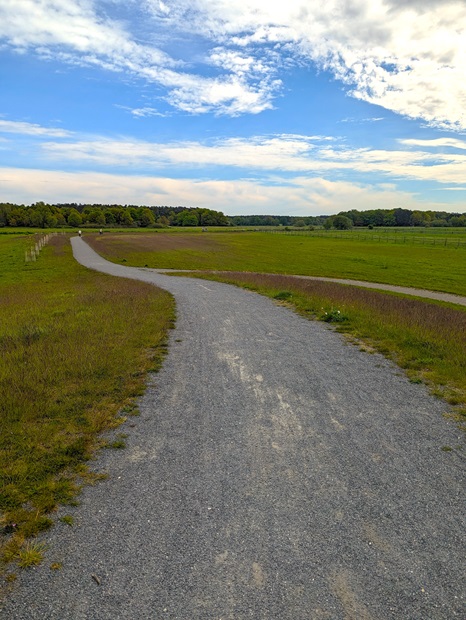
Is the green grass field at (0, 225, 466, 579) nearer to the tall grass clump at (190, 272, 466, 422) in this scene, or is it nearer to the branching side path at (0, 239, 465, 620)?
the tall grass clump at (190, 272, 466, 422)

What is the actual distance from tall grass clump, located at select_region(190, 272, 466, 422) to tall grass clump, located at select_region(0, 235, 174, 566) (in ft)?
20.5

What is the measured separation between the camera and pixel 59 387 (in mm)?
8016

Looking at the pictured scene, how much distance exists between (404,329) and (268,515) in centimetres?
1007

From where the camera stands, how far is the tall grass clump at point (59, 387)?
481 centimetres

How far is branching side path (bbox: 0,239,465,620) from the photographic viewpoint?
3488mm

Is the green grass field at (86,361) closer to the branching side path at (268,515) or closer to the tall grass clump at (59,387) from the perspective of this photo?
the tall grass clump at (59,387)

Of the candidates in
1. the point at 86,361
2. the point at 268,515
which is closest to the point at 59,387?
the point at 86,361

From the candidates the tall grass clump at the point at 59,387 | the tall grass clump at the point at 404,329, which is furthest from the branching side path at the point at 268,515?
the tall grass clump at the point at 404,329

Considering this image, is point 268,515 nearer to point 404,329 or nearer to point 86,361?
point 86,361

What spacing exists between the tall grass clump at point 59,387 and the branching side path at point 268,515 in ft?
1.42

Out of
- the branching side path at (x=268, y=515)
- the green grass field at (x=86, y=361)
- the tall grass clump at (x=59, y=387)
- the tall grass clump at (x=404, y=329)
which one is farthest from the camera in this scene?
the tall grass clump at (x=404, y=329)

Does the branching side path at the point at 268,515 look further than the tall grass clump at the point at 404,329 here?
No

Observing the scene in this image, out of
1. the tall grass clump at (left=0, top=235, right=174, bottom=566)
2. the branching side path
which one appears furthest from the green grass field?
the branching side path

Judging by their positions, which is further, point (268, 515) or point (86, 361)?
point (86, 361)
